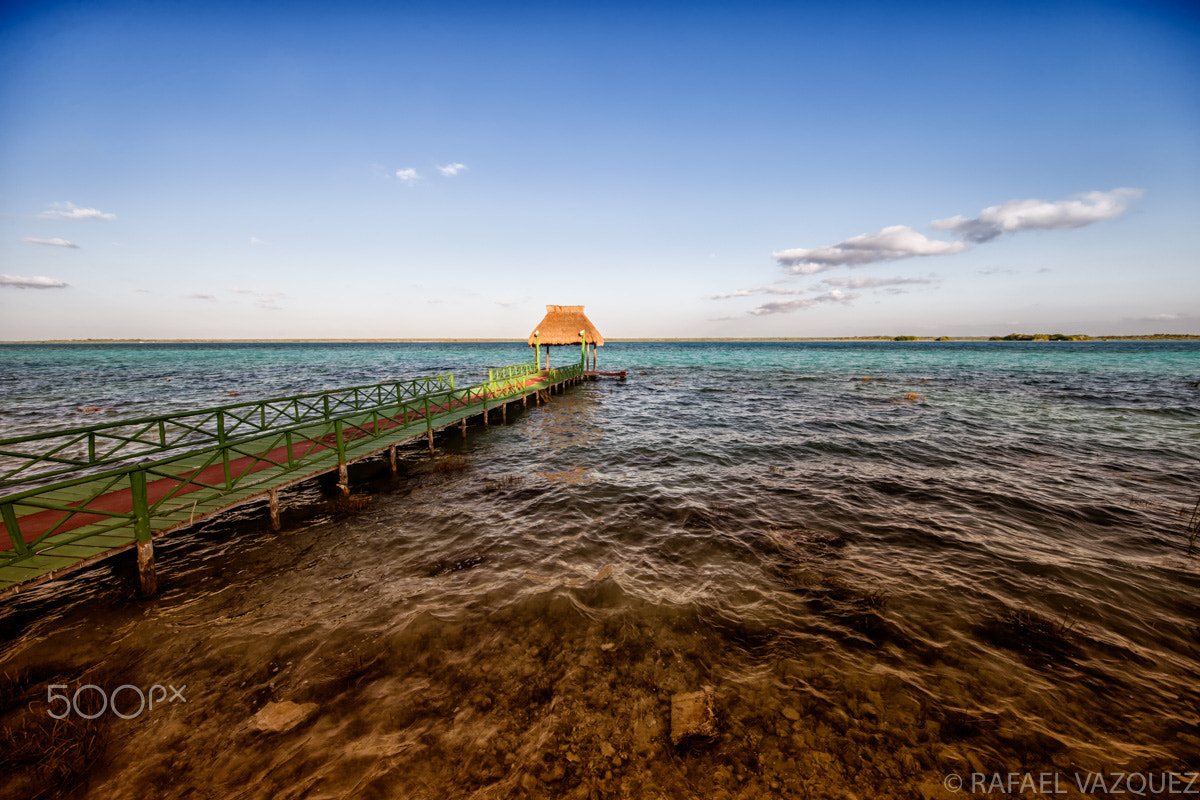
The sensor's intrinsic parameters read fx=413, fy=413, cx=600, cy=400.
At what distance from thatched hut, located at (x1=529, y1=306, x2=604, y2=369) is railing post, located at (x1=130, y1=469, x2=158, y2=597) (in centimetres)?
2707

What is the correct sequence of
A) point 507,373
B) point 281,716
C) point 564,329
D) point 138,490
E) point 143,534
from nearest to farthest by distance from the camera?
point 281,716, point 138,490, point 143,534, point 507,373, point 564,329

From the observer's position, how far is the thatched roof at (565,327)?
33.9m

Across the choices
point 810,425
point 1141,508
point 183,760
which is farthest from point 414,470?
point 1141,508

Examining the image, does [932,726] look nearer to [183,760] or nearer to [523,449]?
[183,760]

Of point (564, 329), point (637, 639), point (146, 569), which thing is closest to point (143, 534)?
point (146, 569)

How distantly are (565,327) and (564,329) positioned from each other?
26 centimetres

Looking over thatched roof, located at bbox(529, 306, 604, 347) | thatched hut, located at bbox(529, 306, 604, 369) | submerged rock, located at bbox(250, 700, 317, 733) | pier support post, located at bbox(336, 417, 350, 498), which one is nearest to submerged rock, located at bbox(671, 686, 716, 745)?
submerged rock, located at bbox(250, 700, 317, 733)

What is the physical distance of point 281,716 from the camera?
4574 millimetres

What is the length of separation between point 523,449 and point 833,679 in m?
12.6

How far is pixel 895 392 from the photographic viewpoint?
3152 cm

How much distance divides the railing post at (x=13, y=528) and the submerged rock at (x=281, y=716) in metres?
3.80

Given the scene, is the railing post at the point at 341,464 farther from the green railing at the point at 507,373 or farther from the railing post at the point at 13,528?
the green railing at the point at 507,373

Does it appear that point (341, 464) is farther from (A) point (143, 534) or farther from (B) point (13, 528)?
(B) point (13, 528)

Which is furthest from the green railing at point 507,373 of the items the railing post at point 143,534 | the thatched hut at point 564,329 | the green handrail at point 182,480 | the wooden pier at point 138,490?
the railing post at point 143,534
